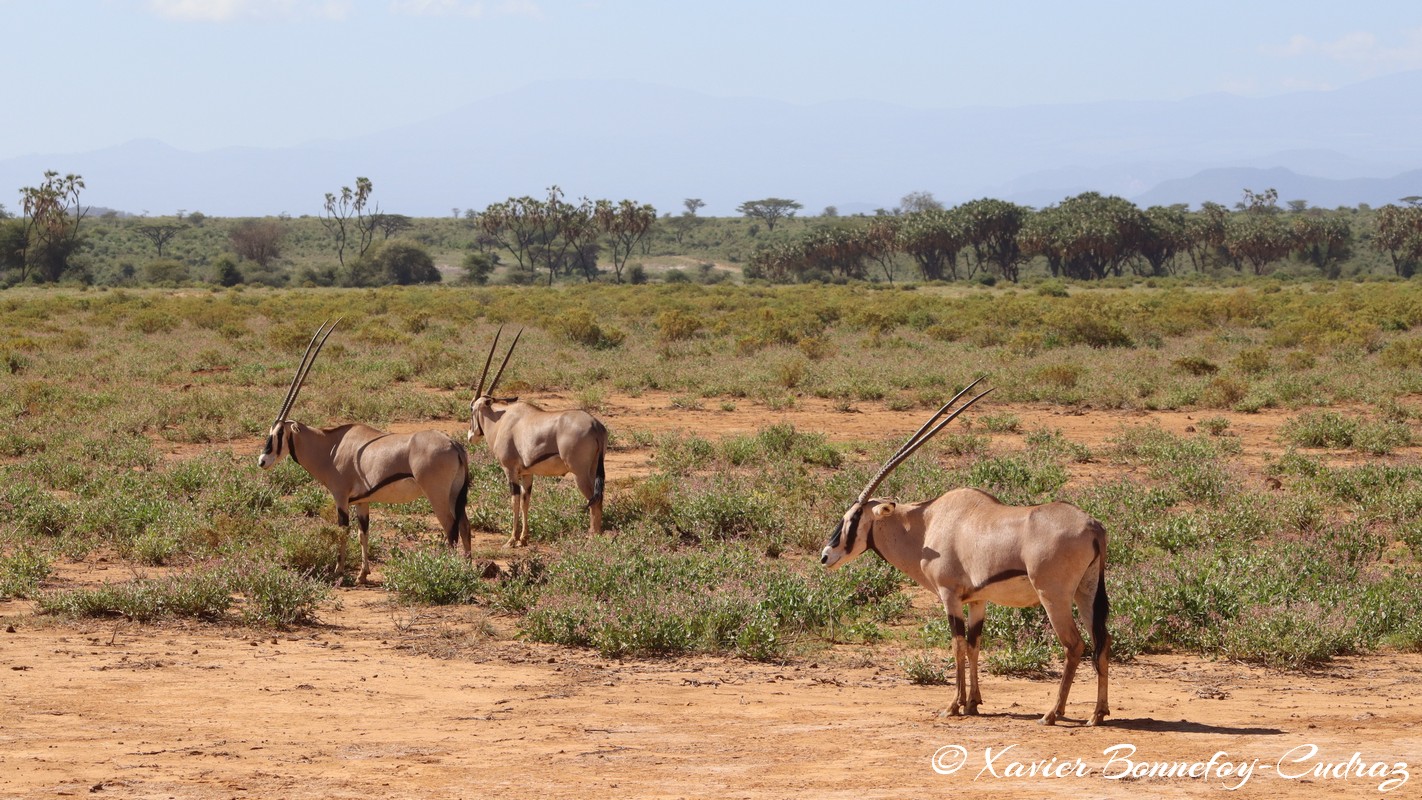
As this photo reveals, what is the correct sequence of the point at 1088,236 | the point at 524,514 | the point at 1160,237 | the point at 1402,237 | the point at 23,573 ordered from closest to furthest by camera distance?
the point at 23,573 → the point at 524,514 → the point at 1088,236 → the point at 1160,237 → the point at 1402,237

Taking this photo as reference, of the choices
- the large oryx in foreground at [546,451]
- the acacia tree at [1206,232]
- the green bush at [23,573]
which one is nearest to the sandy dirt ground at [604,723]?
the green bush at [23,573]

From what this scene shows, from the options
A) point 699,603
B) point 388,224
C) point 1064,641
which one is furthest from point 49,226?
point 1064,641

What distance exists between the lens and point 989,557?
280 inches

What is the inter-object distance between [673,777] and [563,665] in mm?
2604

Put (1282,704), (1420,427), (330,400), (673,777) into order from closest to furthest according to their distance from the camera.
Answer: (673,777) < (1282,704) < (1420,427) < (330,400)

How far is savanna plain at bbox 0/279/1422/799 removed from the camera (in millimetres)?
6422

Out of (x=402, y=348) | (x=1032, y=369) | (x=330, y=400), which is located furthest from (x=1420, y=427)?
(x=402, y=348)

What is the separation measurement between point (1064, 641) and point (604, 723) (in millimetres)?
2554

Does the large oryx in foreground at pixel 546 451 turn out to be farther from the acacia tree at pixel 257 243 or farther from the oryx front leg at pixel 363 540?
the acacia tree at pixel 257 243

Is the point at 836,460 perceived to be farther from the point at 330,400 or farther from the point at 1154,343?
the point at 1154,343

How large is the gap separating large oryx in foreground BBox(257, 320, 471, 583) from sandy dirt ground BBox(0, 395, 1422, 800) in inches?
55.0

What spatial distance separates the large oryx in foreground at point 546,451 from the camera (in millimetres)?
12578

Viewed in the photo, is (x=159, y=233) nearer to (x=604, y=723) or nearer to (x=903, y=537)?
(x=604, y=723)

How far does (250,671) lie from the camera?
837cm
